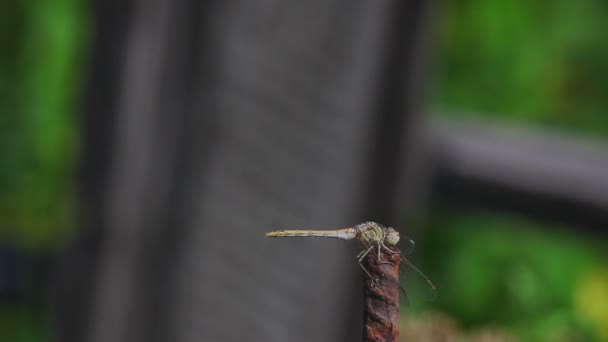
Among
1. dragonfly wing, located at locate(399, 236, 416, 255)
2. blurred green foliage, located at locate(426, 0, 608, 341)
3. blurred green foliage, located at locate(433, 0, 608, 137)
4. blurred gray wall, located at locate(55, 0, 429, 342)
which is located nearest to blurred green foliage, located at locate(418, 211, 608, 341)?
blurred green foliage, located at locate(426, 0, 608, 341)

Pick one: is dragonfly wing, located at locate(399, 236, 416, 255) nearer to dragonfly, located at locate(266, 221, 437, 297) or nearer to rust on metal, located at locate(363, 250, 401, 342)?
dragonfly, located at locate(266, 221, 437, 297)

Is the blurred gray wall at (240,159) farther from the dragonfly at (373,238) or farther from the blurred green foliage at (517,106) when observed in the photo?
the dragonfly at (373,238)

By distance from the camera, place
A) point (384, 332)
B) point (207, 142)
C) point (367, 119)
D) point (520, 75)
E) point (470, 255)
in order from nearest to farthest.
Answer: point (384, 332), point (367, 119), point (207, 142), point (470, 255), point (520, 75)

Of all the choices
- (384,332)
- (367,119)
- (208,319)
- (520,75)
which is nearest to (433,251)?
(520,75)

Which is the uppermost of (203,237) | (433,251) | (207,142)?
(207,142)

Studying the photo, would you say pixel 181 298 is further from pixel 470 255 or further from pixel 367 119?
pixel 470 255

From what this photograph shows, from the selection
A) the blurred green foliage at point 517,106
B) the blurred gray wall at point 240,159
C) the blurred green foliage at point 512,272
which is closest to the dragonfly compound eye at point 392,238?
the blurred gray wall at point 240,159

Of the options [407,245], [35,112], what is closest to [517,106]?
[35,112]
